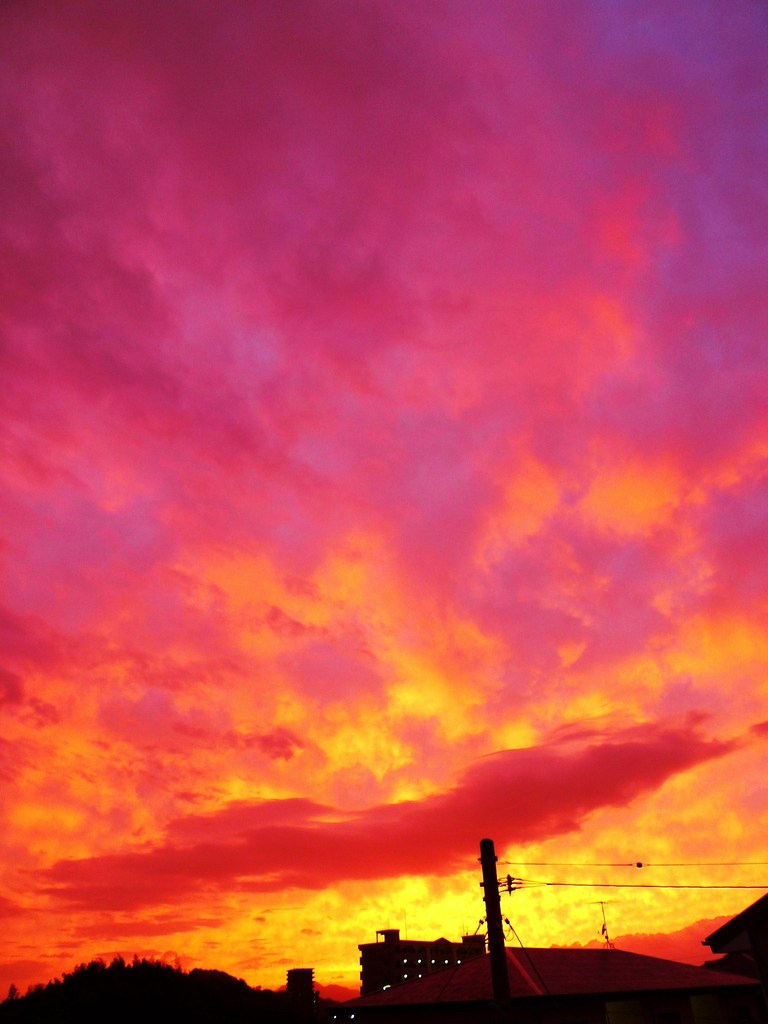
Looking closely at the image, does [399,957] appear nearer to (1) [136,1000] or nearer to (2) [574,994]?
(1) [136,1000]

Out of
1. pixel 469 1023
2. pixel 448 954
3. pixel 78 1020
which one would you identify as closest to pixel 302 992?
pixel 78 1020

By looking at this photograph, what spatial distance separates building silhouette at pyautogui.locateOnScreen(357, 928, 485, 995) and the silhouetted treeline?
222 feet

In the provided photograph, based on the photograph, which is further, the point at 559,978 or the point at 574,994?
the point at 559,978

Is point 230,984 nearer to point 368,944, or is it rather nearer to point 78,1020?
point 78,1020

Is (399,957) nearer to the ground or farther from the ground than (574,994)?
farther from the ground

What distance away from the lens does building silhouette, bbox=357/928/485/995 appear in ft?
497

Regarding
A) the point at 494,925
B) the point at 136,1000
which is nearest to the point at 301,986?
the point at 136,1000

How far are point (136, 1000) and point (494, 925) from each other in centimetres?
6488

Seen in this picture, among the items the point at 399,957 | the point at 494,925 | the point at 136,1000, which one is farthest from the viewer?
the point at 399,957

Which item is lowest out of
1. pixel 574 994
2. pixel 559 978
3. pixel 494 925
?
pixel 574 994

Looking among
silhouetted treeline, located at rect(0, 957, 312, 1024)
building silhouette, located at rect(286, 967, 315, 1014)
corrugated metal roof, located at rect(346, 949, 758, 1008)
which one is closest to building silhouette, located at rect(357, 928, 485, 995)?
building silhouette, located at rect(286, 967, 315, 1014)

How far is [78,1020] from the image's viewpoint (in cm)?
6250

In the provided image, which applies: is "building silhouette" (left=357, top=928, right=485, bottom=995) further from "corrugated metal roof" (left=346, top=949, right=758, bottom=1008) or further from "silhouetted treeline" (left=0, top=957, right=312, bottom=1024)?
"corrugated metal roof" (left=346, top=949, right=758, bottom=1008)

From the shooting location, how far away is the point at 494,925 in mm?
21625
